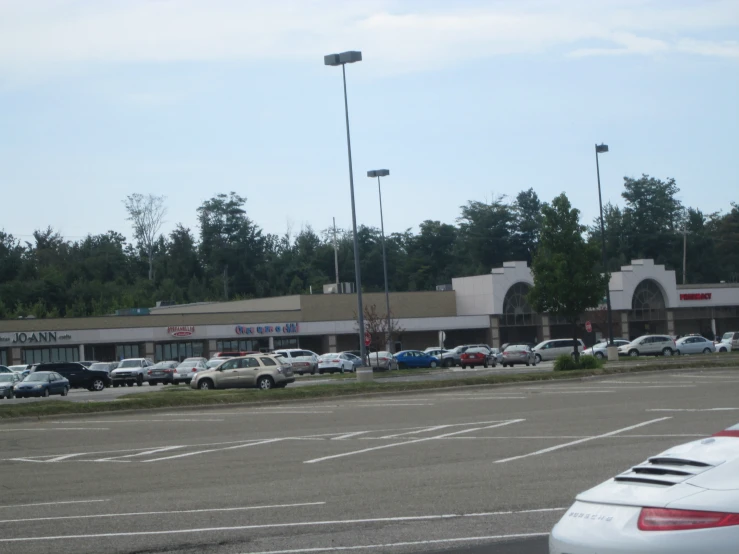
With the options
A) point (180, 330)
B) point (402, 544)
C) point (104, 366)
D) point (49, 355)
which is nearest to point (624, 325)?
point (180, 330)

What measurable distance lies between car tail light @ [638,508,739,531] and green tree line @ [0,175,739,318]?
359 ft

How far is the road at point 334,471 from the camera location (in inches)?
356

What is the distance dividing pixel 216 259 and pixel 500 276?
177 feet

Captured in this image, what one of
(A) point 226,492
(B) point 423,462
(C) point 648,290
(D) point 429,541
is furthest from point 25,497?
(C) point 648,290

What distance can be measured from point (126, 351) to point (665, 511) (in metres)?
70.1

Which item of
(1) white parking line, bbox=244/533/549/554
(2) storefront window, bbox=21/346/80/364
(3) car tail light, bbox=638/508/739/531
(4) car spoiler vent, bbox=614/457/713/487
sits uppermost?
(2) storefront window, bbox=21/346/80/364

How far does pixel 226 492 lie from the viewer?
12242 millimetres

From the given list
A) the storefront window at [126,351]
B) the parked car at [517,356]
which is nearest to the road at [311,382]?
the parked car at [517,356]

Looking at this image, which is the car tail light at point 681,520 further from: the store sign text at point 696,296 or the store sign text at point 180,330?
the store sign text at point 696,296

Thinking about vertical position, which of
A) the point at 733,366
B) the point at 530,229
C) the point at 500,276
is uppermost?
the point at 530,229

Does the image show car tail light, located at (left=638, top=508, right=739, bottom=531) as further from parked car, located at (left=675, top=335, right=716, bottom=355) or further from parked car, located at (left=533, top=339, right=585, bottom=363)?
parked car, located at (left=675, top=335, right=716, bottom=355)

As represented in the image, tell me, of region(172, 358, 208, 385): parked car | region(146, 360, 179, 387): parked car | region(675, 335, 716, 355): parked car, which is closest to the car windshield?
region(172, 358, 208, 385): parked car

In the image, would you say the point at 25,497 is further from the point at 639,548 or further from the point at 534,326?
the point at 534,326

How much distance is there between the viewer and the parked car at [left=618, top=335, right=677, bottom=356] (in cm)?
6028
